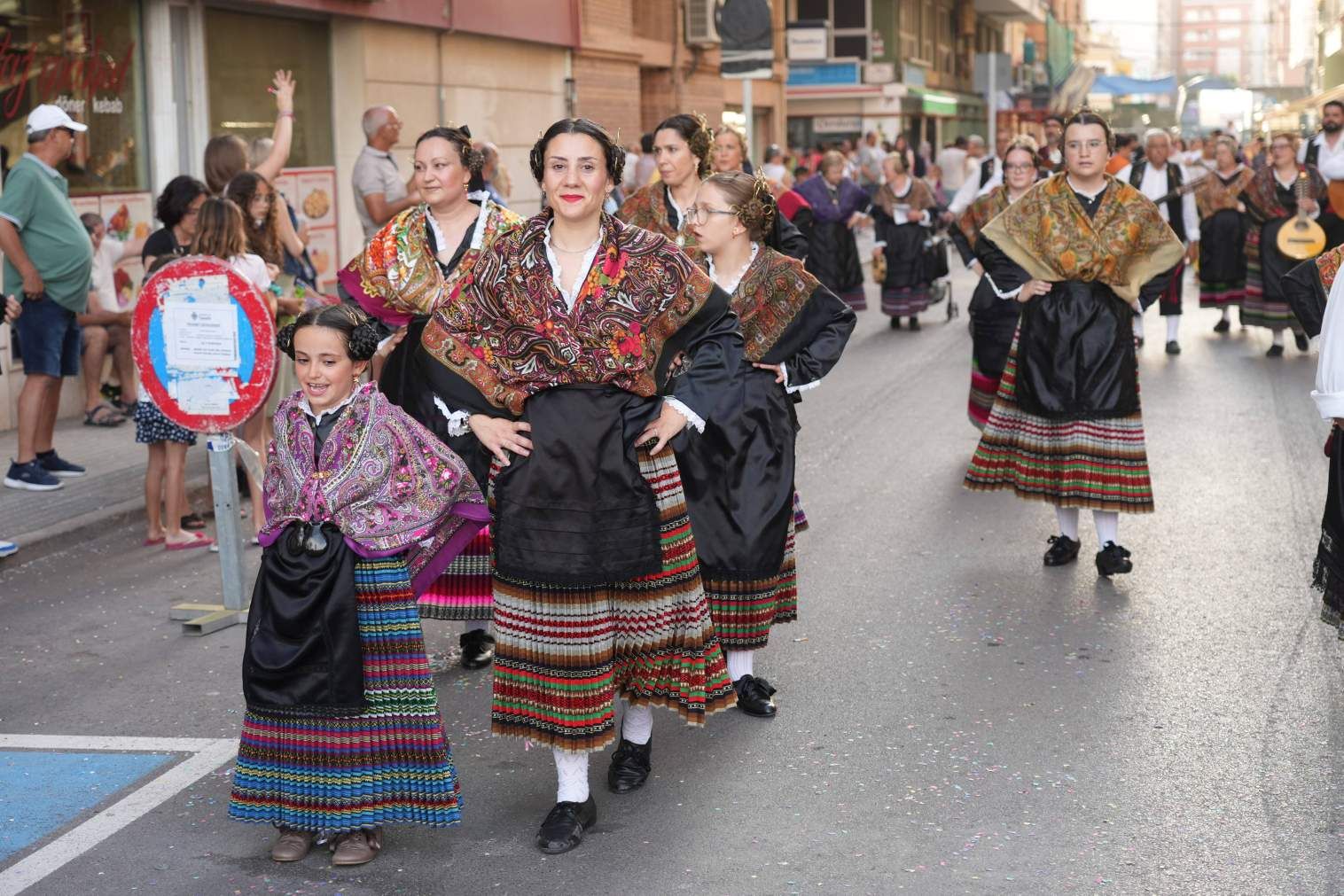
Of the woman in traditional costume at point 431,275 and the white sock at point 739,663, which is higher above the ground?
the woman in traditional costume at point 431,275

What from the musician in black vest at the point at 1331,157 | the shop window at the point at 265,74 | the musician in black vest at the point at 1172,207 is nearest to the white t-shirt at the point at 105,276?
the shop window at the point at 265,74

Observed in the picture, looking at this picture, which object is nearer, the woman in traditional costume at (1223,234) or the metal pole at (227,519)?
the metal pole at (227,519)

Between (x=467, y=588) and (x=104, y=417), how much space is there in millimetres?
6084

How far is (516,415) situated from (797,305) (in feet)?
4.78

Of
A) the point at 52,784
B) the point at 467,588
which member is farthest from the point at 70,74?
the point at 52,784

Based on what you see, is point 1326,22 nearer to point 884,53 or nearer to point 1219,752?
point 884,53

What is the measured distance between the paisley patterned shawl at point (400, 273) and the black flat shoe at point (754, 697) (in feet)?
5.39

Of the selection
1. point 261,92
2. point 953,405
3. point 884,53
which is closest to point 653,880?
point 953,405

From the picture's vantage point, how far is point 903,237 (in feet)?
57.3

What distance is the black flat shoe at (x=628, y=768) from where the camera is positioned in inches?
197

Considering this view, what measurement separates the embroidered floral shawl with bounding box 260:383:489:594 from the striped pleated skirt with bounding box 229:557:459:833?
0.10 m

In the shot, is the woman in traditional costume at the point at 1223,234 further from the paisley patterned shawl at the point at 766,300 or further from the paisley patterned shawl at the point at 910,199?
the paisley patterned shawl at the point at 766,300

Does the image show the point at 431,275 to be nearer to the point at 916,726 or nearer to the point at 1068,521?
the point at 916,726

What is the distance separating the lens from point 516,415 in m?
4.57
